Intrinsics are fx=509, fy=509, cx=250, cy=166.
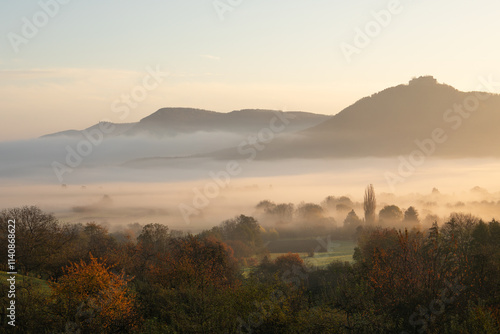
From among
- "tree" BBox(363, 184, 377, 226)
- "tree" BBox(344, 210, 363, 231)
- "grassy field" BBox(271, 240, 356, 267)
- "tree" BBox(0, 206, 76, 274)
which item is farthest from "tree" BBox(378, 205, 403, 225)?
"tree" BBox(0, 206, 76, 274)

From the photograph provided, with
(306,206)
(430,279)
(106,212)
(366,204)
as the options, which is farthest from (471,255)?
(106,212)

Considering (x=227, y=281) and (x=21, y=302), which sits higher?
(x=21, y=302)

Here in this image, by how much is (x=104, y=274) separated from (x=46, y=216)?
36993mm

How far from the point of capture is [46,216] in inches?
2876

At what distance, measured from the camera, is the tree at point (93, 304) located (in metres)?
34.5

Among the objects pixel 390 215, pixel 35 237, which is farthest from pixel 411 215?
pixel 35 237

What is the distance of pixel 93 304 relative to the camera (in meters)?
35.6

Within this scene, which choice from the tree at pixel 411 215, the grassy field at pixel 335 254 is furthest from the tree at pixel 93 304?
the tree at pixel 411 215

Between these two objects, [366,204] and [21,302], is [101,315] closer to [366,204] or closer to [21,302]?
[21,302]

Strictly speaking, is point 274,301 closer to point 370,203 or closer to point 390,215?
point 390,215

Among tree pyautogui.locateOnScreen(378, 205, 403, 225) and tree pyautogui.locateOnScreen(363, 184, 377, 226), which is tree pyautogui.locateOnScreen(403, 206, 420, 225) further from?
tree pyautogui.locateOnScreen(363, 184, 377, 226)

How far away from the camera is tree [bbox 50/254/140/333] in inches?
1358

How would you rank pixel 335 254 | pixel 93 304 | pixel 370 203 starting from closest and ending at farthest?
pixel 93 304 < pixel 335 254 < pixel 370 203

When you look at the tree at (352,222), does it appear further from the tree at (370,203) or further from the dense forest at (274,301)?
the dense forest at (274,301)
